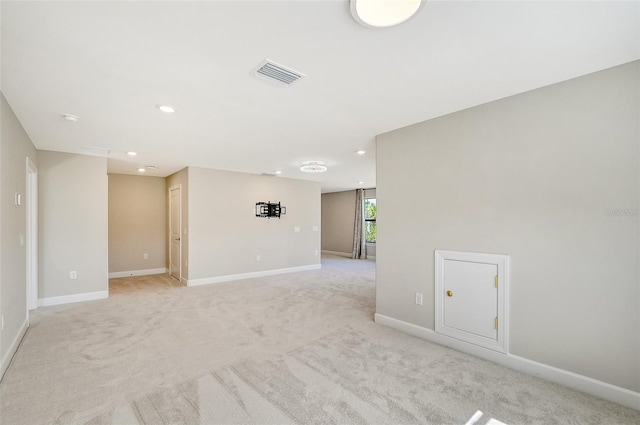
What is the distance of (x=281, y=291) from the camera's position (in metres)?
5.33

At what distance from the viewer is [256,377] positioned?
2430mm

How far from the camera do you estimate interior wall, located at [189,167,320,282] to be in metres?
5.90

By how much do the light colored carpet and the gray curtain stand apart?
5.68 m

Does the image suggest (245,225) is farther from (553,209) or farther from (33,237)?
(553,209)

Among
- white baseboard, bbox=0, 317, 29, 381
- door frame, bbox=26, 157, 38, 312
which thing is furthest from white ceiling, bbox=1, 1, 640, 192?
white baseboard, bbox=0, 317, 29, 381

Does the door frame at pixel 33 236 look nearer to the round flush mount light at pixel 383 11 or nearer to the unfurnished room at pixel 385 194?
the unfurnished room at pixel 385 194

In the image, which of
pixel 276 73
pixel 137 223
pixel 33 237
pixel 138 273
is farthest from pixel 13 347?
pixel 137 223

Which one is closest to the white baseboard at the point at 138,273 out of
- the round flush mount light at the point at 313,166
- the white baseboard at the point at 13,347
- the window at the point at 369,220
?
the white baseboard at the point at 13,347

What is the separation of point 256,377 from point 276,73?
241 cm

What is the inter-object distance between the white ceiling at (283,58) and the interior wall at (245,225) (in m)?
2.71

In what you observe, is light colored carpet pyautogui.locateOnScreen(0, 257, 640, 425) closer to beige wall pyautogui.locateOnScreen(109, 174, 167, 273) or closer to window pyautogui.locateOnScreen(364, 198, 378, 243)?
beige wall pyautogui.locateOnScreen(109, 174, 167, 273)

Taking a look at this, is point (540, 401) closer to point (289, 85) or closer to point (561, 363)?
point (561, 363)

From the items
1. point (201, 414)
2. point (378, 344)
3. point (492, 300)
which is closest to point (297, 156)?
point (378, 344)

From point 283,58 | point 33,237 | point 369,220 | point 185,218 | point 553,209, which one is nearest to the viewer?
point 283,58
